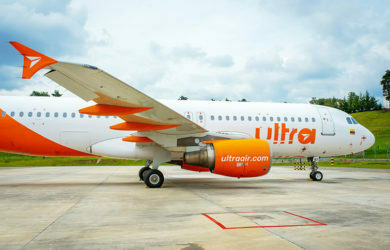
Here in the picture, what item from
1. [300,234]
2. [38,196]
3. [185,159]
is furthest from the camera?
[185,159]

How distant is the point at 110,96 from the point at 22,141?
4653 millimetres

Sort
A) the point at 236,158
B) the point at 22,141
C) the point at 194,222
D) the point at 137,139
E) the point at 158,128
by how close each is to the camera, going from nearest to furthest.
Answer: the point at 194,222, the point at 236,158, the point at 158,128, the point at 137,139, the point at 22,141

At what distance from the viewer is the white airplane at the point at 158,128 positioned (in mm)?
7420

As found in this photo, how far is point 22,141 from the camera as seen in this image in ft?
32.4

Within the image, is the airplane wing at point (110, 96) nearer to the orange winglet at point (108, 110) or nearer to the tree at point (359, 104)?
the orange winglet at point (108, 110)

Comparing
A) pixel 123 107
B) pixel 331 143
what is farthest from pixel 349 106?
pixel 123 107

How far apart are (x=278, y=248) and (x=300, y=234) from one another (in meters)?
0.76

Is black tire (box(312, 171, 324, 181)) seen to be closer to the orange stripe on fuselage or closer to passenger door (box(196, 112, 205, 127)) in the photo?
passenger door (box(196, 112, 205, 127))

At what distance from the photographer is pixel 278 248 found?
11.1 feet

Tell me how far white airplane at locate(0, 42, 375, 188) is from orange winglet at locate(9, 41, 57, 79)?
0.02 m

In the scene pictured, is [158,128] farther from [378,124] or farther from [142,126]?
[378,124]

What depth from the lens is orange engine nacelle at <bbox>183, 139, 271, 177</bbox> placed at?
8594 millimetres

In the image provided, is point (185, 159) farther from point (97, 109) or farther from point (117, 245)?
point (117, 245)

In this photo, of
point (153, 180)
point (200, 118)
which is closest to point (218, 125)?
point (200, 118)
